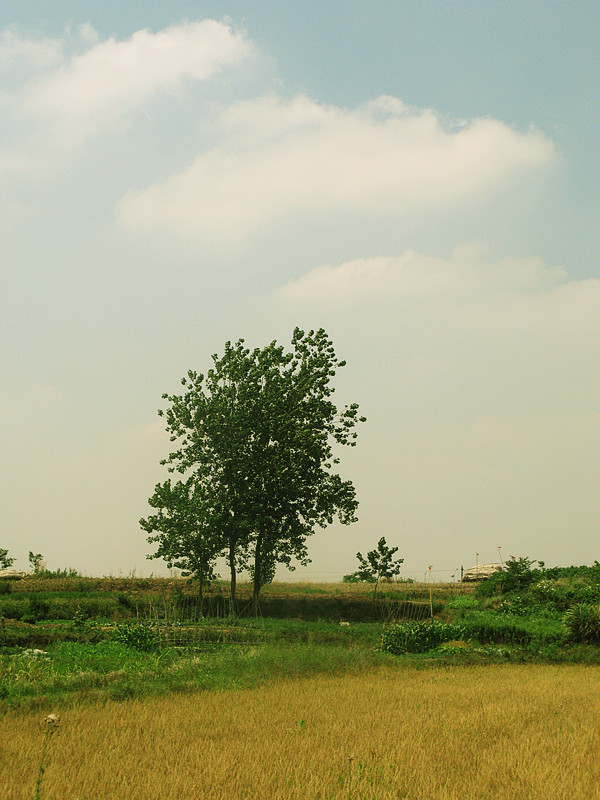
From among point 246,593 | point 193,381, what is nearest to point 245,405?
point 193,381

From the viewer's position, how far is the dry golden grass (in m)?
6.16

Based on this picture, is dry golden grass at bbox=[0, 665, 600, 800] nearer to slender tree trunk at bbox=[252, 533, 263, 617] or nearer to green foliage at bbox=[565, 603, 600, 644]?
green foliage at bbox=[565, 603, 600, 644]

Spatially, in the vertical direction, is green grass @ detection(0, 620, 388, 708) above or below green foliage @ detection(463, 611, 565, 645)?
above

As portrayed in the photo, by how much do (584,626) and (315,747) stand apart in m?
15.1

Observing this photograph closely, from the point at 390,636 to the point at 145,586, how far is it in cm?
1941

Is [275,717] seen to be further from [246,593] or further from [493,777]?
[246,593]

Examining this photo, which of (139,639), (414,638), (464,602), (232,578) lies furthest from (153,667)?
(464,602)

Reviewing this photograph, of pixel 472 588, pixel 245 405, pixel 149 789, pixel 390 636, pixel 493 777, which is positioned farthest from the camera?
pixel 472 588

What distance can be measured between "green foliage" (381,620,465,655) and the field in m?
0.04

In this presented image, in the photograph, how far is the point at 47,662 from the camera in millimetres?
12430

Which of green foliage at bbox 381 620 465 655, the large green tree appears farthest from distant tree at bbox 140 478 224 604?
green foliage at bbox 381 620 465 655

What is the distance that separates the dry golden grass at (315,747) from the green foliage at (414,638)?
671 centimetres

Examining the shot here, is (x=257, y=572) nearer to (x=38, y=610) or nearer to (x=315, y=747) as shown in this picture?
(x=38, y=610)

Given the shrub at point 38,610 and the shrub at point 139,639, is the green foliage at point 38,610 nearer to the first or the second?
the shrub at point 38,610
